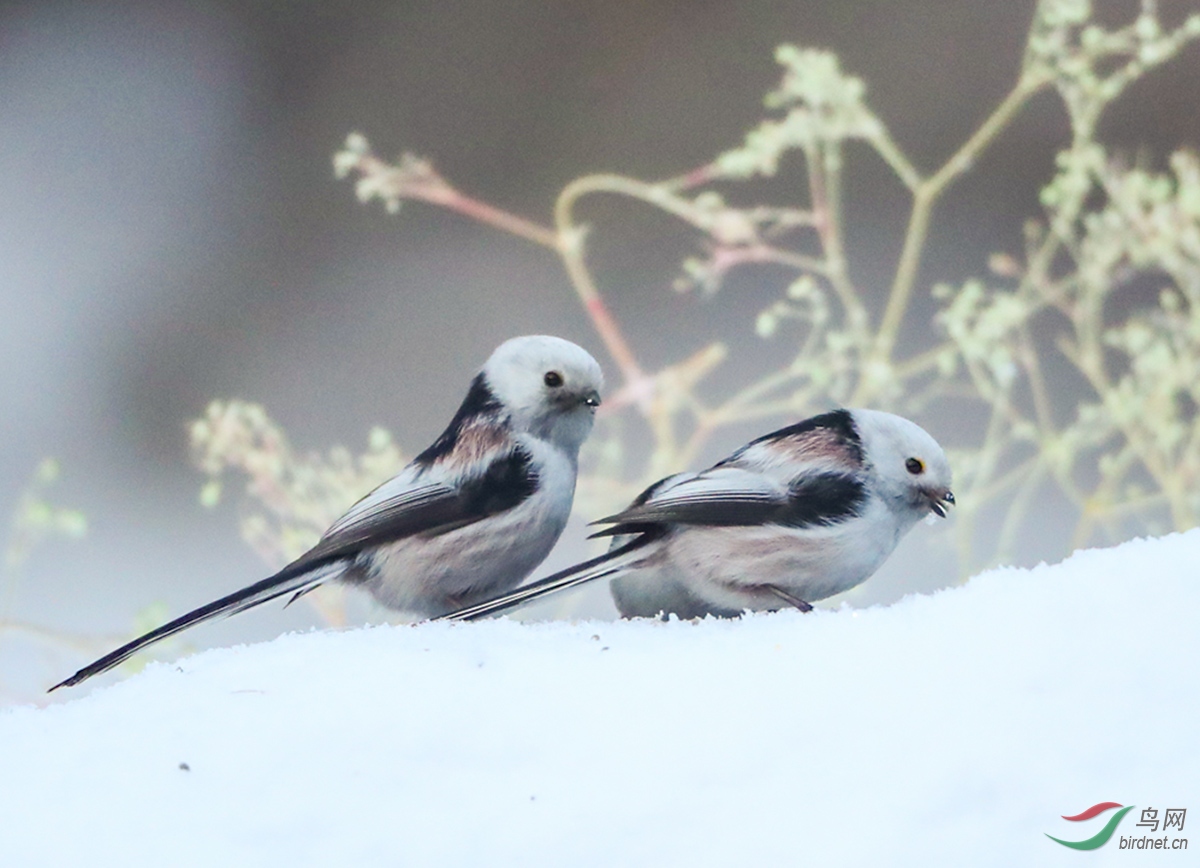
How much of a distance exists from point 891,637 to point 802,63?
1.33m

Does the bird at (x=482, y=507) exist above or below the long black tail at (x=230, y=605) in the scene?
above

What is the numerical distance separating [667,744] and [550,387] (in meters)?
0.42

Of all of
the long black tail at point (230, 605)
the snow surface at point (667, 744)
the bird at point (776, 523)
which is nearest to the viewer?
the snow surface at point (667, 744)

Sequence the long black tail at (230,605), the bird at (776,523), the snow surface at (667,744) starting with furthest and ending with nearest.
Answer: the bird at (776,523)
the long black tail at (230,605)
the snow surface at (667,744)

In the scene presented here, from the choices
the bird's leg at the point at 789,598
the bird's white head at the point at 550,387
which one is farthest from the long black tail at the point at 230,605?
the bird's leg at the point at 789,598

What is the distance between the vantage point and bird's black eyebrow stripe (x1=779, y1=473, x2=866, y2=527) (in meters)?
1.10

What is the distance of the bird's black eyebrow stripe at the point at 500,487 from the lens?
1096 mm

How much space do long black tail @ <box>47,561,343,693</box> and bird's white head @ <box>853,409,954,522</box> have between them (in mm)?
504

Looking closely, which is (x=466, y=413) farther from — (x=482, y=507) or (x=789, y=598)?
(x=789, y=598)

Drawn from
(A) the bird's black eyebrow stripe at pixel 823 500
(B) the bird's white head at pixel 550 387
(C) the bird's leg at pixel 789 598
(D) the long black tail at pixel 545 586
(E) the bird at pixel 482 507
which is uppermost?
(B) the bird's white head at pixel 550 387

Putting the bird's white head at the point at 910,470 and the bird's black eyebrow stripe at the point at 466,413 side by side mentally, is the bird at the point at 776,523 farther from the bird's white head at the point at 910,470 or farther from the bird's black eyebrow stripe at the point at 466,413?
the bird's black eyebrow stripe at the point at 466,413

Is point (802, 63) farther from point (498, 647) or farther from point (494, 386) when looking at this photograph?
point (498, 647)

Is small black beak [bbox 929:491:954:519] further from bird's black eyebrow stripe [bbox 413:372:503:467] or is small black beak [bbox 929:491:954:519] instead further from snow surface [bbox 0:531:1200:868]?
bird's black eyebrow stripe [bbox 413:372:503:467]

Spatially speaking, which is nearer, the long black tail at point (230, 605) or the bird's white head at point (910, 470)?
the long black tail at point (230, 605)
